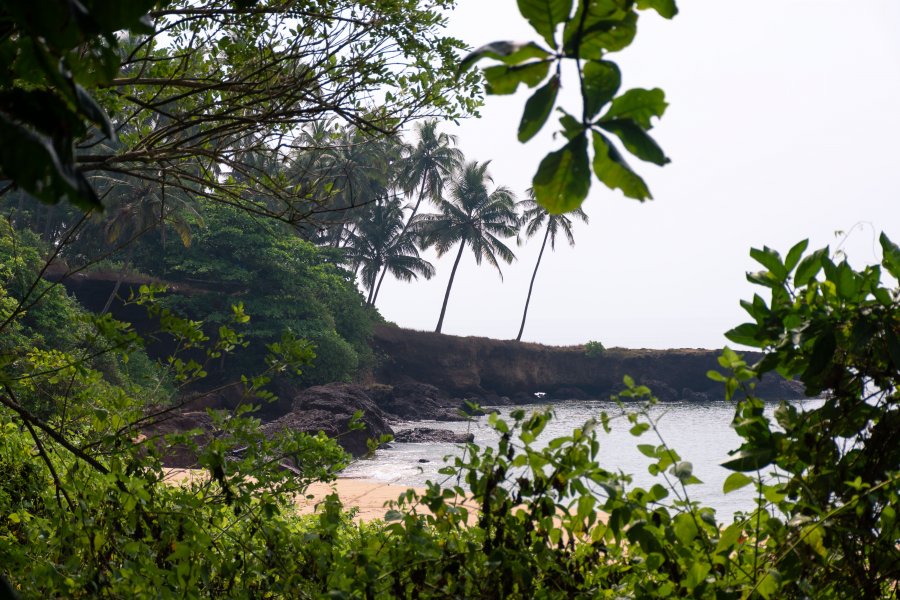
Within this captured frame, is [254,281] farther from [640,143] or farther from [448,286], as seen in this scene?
[640,143]

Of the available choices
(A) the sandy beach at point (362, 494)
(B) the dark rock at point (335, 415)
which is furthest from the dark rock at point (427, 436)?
(A) the sandy beach at point (362, 494)

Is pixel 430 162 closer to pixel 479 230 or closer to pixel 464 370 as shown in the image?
pixel 479 230

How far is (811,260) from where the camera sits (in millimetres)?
1564

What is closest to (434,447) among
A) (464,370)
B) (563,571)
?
(464,370)

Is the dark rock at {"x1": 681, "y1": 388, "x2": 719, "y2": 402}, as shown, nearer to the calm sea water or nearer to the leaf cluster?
the calm sea water

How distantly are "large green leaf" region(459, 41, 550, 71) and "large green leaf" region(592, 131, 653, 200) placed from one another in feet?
0.36

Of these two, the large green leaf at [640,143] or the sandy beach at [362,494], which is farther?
the sandy beach at [362,494]

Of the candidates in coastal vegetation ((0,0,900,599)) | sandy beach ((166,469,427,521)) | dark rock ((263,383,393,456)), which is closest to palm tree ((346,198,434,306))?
dark rock ((263,383,393,456))

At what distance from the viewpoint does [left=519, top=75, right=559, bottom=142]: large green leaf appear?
0.85m

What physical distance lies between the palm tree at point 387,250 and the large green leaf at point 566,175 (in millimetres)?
38598

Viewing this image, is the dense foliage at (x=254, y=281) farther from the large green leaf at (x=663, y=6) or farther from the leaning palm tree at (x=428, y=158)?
the large green leaf at (x=663, y=6)

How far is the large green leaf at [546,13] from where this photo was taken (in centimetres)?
84

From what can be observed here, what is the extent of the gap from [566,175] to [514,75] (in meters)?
0.13

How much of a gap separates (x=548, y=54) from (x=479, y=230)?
3962 centimetres
